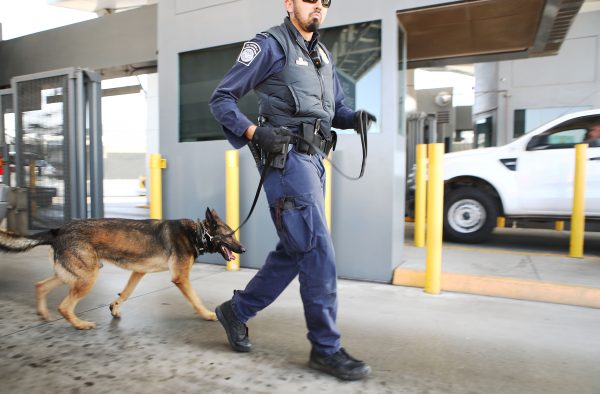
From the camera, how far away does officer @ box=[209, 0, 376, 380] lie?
7.30 feet

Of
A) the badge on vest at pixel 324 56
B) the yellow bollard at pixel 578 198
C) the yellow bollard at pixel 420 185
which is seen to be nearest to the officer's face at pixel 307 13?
the badge on vest at pixel 324 56

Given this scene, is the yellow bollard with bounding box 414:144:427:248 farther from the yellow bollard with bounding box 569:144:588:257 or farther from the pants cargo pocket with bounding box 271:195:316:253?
the pants cargo pocket with bounding box 271:195:316:253

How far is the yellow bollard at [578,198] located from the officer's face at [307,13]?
392 cm

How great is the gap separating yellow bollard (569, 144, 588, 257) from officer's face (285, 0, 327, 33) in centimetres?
392

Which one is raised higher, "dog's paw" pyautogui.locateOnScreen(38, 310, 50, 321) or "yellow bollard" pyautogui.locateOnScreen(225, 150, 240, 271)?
"yellow bollard" pyautogui.locateOnScreen(225, 150, 240, 271)


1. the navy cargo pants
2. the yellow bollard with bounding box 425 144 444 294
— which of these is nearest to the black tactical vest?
the navy cargo pants

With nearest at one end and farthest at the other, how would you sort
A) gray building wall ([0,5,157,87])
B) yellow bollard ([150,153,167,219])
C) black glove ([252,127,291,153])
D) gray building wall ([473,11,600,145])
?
black glove ([252,127,291,153])
yellow bollard ([150,153,167,219])
gray building wall ([0,5,157,87])
gray building wall ([473,11,600,145])

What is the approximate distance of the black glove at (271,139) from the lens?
2154mm

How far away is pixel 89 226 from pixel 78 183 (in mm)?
2627

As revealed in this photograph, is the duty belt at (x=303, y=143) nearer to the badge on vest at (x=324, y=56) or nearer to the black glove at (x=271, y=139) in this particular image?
the black glove at (x=271, y=139)

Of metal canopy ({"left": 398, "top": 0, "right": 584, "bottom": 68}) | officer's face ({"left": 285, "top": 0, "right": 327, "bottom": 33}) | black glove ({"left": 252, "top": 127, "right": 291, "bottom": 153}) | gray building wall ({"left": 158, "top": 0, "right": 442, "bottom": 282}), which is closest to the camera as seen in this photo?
black glove ({"left": 252, "top": 127, "right": 291, "bottom": 153})

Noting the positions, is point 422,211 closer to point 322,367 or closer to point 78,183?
point 322,367

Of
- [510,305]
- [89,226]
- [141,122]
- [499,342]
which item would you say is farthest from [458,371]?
[141,122]

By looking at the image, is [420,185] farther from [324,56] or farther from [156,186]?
[156,186]
